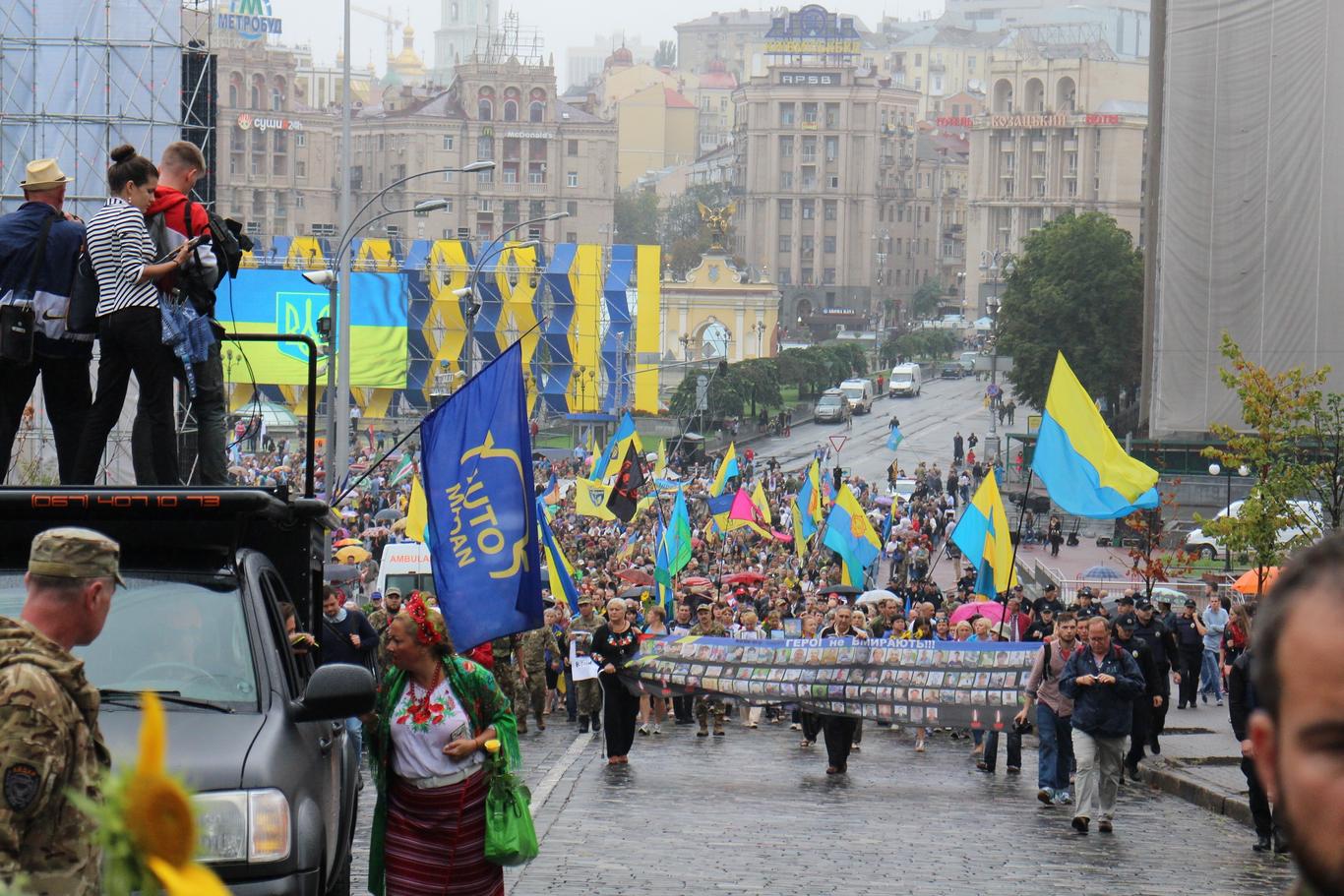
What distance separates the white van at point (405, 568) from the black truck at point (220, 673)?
62.8 ft

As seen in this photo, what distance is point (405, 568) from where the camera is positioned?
2602 centimetres

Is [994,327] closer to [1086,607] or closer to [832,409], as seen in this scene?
[832,409]

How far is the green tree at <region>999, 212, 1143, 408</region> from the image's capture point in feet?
265

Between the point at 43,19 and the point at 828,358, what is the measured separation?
77.2 metres

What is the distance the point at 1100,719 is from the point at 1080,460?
7.76 m

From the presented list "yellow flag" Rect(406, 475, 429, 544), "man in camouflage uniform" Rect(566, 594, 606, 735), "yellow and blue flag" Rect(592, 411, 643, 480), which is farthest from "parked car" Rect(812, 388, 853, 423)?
"man in camouflage uniform" Rect(566, 594, 606, 735)

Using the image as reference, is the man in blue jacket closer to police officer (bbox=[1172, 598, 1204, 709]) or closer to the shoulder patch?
the shoulder patch

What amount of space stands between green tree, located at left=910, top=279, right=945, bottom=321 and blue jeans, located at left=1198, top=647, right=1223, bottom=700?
465 ft

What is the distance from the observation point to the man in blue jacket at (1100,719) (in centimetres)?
1255

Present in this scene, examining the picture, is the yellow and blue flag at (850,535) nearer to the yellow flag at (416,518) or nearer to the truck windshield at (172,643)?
the yellow flag at (416,518)

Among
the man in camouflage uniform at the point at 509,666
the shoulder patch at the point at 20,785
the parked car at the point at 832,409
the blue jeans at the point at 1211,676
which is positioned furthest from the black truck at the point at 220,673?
the parked car at the point at 832,409

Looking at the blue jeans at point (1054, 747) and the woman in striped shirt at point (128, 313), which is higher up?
the woman in striped shirt at point (128, 313)

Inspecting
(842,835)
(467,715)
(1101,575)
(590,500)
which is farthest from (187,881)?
(590,500)

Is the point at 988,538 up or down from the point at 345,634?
down
